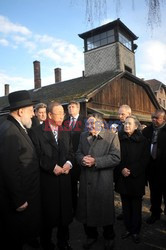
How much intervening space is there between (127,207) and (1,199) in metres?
2.08

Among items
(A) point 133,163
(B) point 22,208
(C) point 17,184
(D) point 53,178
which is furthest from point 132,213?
(C) point 17,184

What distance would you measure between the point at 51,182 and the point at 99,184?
695mm

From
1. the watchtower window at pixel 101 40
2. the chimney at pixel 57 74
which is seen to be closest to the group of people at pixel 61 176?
the watchtower window at pixel 101 40

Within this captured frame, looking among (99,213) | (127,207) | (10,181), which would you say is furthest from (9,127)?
(127,207)

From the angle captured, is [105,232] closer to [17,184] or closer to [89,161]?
[89,161]

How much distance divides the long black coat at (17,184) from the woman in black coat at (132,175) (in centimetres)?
152

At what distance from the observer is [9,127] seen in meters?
2.36

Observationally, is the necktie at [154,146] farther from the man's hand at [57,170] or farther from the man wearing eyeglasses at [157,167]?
the man's hand at [57,170]

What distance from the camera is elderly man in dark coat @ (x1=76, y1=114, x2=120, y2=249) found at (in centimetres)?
301

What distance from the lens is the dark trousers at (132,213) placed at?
3316mm

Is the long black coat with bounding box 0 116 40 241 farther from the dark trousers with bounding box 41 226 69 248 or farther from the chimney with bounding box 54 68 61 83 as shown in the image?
the chimney with bounding box 54 68 61 83

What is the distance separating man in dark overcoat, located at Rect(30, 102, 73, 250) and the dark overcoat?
245 mm

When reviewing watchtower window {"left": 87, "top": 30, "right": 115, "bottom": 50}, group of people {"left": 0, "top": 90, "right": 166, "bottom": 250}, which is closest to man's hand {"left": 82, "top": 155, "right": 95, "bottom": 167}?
group of people {"left": 0, "top": 90, "right": 166, "bottom": 250}

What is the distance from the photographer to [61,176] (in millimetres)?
2988
